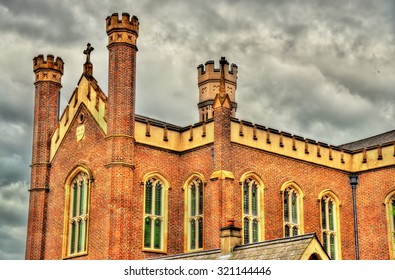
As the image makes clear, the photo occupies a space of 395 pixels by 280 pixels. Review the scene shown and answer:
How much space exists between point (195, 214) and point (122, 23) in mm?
8556

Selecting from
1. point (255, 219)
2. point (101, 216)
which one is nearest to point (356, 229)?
point (255, 219)

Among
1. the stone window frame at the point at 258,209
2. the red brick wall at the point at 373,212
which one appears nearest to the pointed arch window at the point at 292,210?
the stone window frame at the point at 258,209

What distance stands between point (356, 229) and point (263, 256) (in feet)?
49.5

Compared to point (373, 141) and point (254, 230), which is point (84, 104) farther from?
point (373, 141)

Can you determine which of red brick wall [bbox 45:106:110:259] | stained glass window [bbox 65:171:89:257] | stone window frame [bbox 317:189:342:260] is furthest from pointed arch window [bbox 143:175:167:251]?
stone window frame [bbox 317:189:342:260]

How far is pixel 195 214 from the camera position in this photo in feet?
96.4

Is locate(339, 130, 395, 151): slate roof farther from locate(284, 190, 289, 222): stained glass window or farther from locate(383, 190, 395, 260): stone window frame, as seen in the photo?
locate(284, 190, 289, 222): stained glass window

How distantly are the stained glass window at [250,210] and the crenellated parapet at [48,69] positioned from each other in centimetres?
1103

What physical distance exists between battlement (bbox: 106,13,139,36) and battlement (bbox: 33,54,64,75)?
5.67m

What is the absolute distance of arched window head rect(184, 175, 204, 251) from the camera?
95.1ft
